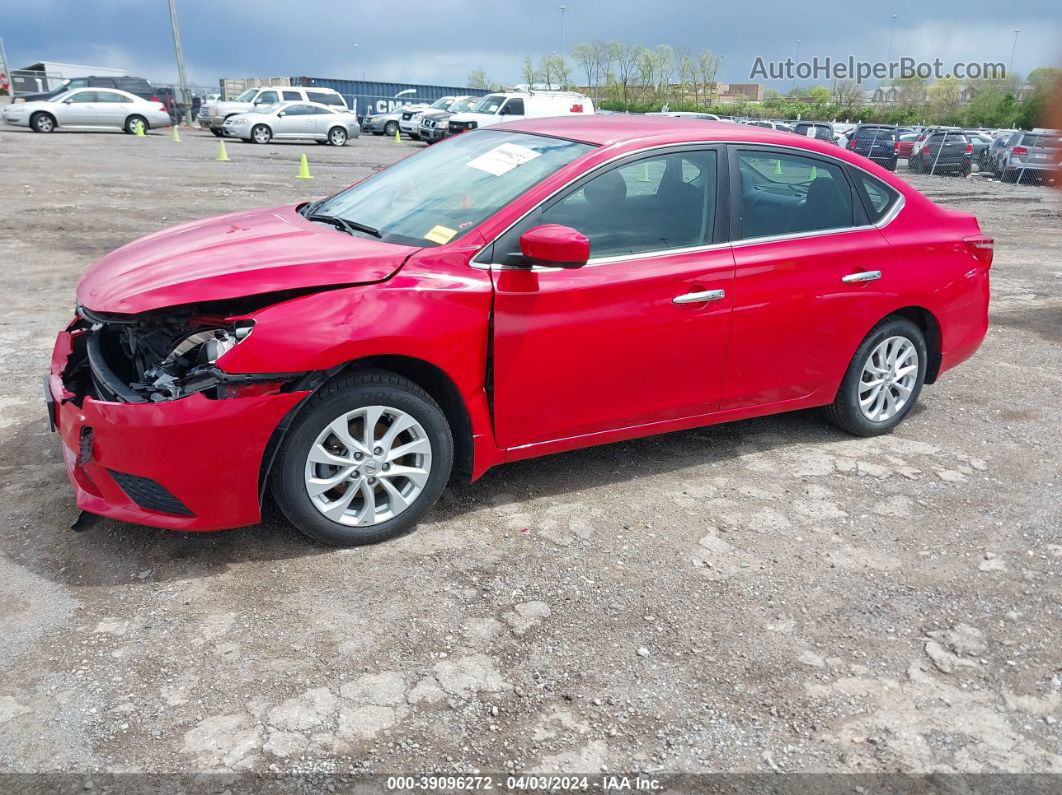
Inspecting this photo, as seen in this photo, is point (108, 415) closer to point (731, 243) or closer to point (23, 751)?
point (23, 751)

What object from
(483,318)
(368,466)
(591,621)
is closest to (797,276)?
(483,318)

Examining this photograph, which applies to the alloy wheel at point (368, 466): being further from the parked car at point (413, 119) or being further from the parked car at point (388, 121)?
the parked car at point (388, 121)

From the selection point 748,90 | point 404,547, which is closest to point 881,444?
point 404,547

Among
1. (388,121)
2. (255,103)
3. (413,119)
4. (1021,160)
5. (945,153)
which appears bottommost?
(1021,160)

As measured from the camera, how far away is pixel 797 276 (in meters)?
4.46

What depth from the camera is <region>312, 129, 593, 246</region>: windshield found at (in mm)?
3955

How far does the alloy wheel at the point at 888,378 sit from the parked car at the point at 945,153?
24012 millimetres

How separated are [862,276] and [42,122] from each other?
1173 inches

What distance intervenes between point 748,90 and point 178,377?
11253cm

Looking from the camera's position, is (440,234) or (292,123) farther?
(292,123)

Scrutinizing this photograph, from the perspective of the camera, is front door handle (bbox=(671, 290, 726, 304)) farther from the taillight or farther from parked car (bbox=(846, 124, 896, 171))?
→ parked car (bbox=(846, 124, 896, 171))

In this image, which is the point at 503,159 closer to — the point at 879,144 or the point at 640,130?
the point at 640,130

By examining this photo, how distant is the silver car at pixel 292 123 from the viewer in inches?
1106

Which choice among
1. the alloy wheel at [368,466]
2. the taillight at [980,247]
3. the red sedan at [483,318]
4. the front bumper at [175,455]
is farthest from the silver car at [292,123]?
the alloy wheel at [368,466]
